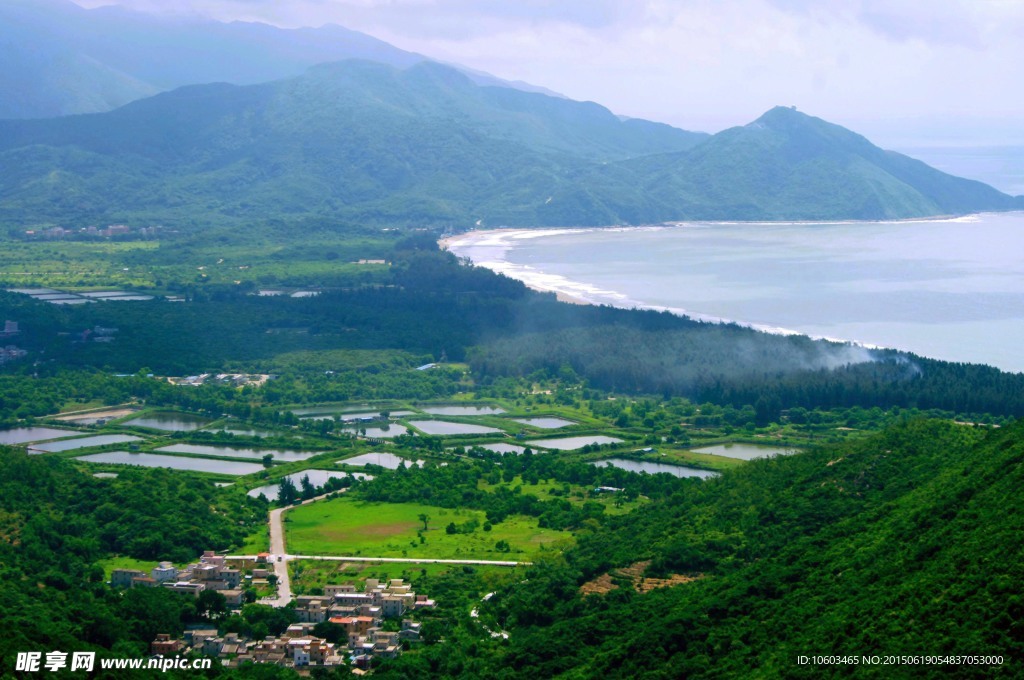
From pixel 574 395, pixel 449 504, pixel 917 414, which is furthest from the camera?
pixel 574 395

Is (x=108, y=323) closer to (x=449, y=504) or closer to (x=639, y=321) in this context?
(x=639, y=321)

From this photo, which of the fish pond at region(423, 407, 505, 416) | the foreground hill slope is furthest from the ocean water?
the foreground hill slope

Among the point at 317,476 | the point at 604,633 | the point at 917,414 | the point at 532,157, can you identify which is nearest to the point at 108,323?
the point at 317,476

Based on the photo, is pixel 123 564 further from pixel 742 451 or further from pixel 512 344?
pixel 512 344

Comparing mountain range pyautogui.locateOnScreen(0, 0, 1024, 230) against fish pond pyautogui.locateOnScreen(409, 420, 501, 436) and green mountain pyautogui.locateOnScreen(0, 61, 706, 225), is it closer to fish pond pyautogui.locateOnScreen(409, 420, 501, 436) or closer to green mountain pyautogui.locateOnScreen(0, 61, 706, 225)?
green mountain pyautogui.locateOnScreen(0, 61, 706, 225)

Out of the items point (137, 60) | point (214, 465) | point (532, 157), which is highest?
point (137, 60)

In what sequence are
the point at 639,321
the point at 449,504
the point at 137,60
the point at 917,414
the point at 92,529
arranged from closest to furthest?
1. the point at 92,529
2. the point at 449,504
3. the point at 917,414
4. the point at 639,321
5. the point at 137,60
